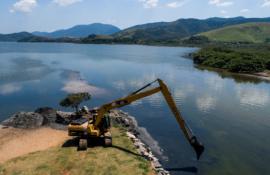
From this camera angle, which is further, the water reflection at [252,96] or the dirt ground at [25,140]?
the water reflection at [252,96]

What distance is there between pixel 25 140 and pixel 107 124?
9977 mm

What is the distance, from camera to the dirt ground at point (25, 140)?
29214mm

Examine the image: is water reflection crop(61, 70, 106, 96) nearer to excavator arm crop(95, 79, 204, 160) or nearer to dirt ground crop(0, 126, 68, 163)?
dirt ground crop(0, 126, 68, 163)

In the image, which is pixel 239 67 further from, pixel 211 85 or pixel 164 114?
pixel 164 114

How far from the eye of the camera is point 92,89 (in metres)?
65.8

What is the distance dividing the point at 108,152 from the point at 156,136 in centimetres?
1132

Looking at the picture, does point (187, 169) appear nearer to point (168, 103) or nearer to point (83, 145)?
point (168, 103)

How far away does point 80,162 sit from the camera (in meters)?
24.8

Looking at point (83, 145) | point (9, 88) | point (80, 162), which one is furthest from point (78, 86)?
point (80, 162)

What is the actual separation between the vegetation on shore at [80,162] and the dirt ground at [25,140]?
2.26 meters

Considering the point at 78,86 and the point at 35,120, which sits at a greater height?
the point at 35,120

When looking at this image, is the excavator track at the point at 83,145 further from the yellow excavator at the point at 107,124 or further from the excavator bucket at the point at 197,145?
the excavator bucket at the point at 197,145

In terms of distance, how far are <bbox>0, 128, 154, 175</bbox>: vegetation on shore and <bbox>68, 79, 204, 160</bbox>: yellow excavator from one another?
1.26 meters

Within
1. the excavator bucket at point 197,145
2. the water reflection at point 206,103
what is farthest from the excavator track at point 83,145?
the water reflection at point 206,103
